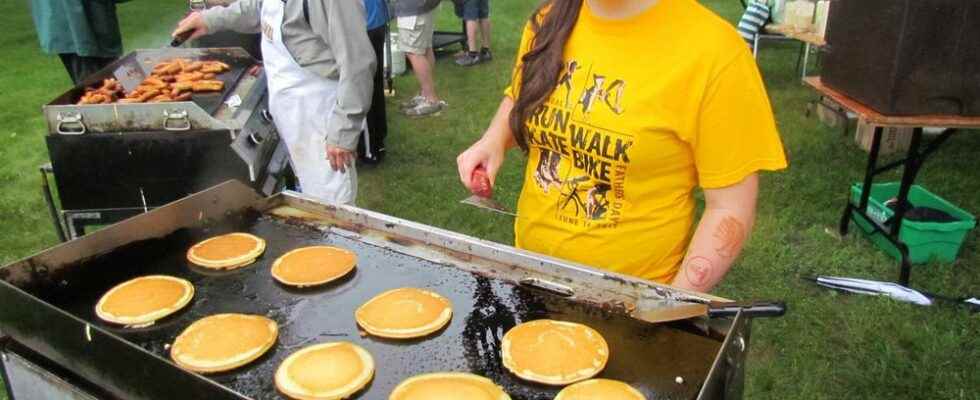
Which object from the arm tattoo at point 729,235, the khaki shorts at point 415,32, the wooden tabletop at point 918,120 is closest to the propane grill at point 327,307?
the arm tattoo at point 729,235

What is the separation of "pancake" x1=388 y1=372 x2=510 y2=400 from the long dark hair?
0.75 m

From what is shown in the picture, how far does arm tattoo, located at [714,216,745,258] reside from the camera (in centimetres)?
179

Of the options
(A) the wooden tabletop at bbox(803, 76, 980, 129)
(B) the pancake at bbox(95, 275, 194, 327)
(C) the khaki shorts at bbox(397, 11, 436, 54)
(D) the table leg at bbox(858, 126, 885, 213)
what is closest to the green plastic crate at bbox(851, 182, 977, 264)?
(D) the table leg at bbox(858, 126, 885, 213)

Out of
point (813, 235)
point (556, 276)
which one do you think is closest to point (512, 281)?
point (556, 276)

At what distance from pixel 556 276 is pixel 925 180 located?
535 centimetres

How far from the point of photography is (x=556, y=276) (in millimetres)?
2070

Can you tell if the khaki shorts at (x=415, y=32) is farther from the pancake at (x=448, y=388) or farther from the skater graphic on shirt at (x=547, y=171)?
the pancake at (x=448, y=388)

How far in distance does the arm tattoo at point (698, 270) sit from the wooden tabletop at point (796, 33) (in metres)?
6.55

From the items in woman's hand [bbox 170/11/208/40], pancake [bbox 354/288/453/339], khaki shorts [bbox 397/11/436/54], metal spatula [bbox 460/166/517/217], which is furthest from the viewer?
khaki shorts [bbox 397/11/436/54]

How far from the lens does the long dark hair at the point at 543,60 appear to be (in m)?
1.97

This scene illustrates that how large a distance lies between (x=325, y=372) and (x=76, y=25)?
178 inches

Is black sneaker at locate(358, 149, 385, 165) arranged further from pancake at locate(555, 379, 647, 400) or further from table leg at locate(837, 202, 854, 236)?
pancake at locate(555, 379, 647, 400)

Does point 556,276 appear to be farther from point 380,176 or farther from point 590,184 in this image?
point 380,176

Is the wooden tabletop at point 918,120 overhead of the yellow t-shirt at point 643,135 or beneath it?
beneath
